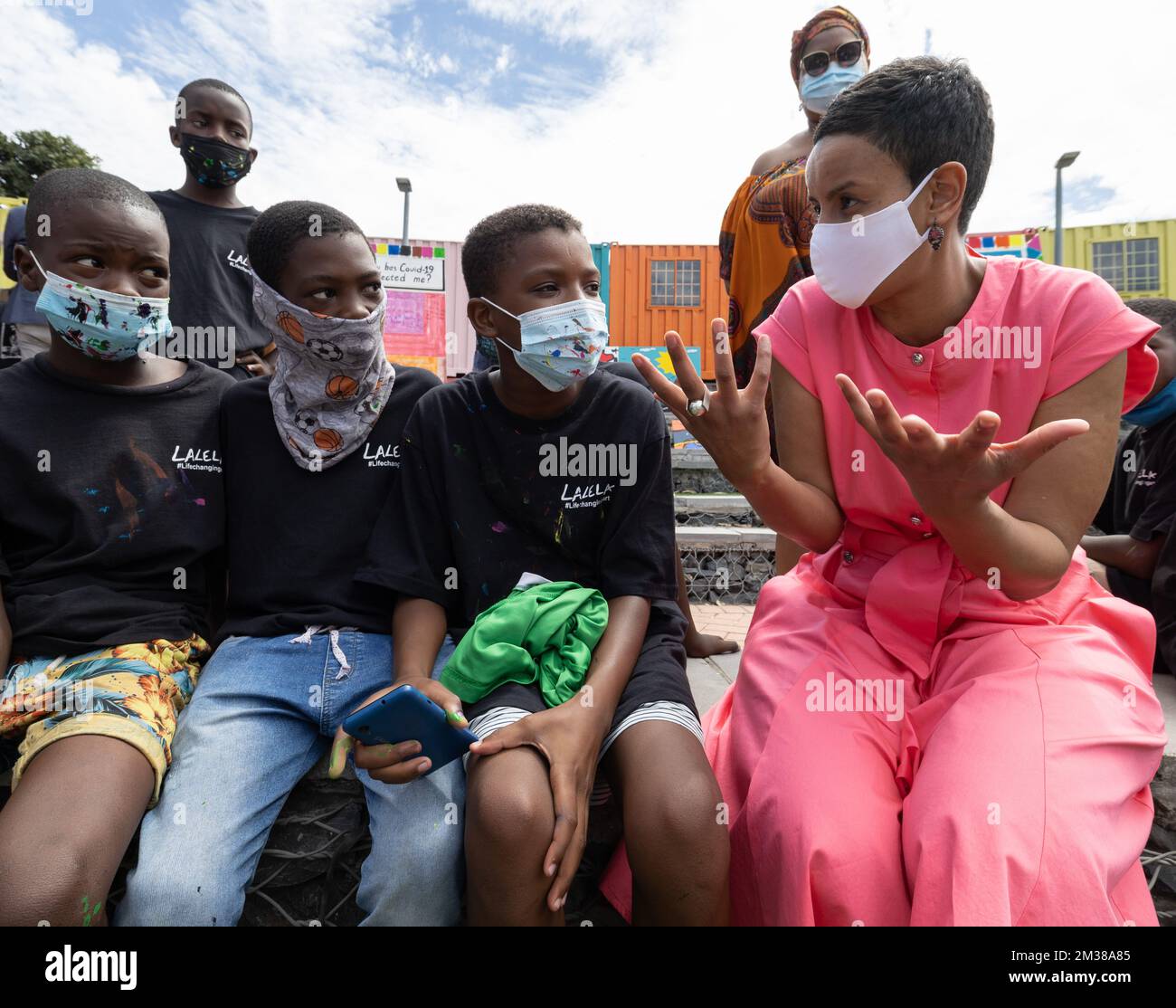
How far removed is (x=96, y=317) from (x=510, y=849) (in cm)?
164

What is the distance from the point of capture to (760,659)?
5.44 feet

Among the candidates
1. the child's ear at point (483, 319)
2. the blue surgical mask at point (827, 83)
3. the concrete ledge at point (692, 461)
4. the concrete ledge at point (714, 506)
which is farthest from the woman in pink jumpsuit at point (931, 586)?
the concrete ledge at point (692, 461)

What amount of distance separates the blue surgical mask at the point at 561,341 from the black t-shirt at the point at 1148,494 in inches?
65.9

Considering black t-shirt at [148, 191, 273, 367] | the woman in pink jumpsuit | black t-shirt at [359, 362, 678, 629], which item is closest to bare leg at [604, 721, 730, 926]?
the woman in pink jumpsuit

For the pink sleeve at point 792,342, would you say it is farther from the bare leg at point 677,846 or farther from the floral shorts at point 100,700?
the floral shorts at point 100,700

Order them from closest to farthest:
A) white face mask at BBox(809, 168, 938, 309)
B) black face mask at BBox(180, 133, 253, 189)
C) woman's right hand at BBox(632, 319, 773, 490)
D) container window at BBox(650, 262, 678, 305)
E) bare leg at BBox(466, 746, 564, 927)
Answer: bare leg at BBox(466, 746, 564, 927), woman's right hand at BBox(632, 319, 773, 490), white face mask at BBox(809, 168, 938, 309), black face mask at BBox(180, 133, 253, 189), container window at BBox(650, 262, 678, 305)

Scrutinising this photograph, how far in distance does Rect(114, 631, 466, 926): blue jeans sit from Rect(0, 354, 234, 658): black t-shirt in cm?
25

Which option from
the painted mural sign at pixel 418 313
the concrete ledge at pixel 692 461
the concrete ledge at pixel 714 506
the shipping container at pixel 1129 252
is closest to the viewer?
the concrete ledge at pixel 714 506

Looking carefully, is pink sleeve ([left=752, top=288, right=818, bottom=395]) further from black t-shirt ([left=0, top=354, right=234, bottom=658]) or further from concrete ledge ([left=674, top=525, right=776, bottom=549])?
concrete ledge ([left=674, top=525, right=776, bottom=549])

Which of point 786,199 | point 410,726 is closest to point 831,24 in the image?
point 786,199

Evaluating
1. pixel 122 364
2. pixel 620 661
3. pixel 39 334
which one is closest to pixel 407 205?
pixel 39 334

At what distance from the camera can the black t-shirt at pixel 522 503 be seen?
1.84m

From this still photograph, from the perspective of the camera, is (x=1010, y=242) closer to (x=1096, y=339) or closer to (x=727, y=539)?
(x=727, y=539)

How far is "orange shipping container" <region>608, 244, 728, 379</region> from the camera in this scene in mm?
15352
